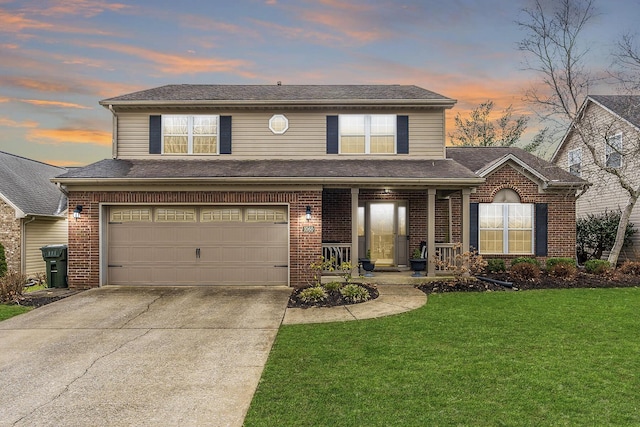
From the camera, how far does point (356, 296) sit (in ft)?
28.6

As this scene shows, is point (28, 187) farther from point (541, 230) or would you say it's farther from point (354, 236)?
point (541, 230)

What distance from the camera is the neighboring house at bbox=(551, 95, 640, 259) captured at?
48.7ft

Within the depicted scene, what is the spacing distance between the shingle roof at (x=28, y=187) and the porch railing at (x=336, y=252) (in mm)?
10960

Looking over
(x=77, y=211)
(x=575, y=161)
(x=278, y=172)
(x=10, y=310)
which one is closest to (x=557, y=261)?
(x=575, y=161)

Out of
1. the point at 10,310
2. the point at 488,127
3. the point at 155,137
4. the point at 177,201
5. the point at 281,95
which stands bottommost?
the point at 10,310

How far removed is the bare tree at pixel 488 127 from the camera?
2883 centimetres

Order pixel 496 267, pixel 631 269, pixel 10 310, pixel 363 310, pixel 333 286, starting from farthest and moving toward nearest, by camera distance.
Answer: pixel 496 267 → pixel 631 269 → pixel 333 286 → pixel 10 310 → pixel 363 310

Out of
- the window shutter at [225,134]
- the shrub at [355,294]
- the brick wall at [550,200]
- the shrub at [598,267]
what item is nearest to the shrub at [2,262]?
the window shutter at [225,134]

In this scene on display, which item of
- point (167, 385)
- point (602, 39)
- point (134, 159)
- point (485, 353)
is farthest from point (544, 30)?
point (167, 385)

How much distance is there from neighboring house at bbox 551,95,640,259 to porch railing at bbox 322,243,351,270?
32.4ft

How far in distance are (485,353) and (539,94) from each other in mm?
12951

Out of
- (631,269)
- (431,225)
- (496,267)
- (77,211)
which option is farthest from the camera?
(496,267)

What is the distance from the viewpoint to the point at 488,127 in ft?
96.2

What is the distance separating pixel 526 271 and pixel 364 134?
6.54 m
